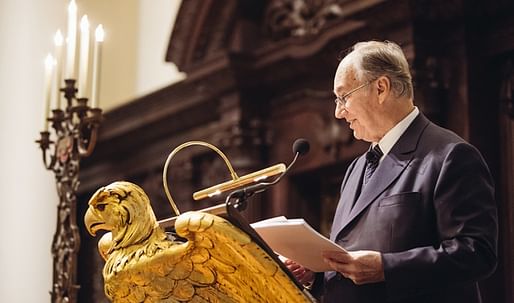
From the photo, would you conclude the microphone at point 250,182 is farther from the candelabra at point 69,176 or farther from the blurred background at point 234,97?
the blurred background at point 234,97

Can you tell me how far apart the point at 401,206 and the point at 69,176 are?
8.42 feet

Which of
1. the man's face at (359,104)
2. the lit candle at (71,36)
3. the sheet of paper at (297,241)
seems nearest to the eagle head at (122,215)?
the sheet of paper at (297,241)

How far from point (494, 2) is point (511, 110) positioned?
538mm

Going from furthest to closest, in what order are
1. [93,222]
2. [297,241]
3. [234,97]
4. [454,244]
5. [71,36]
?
[234,97] < [71,36] < [93,222] < [297,241] < [454,244]

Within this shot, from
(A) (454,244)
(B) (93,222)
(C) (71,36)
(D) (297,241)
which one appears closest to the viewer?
(A) (454,244)

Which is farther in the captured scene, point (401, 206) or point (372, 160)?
point (372, 160)

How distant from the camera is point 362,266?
304cm

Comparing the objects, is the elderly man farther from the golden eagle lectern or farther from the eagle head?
the eagle head

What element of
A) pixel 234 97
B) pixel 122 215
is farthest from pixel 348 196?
pixel 234 97

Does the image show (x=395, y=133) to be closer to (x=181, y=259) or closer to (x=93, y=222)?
(x=181, y=259)

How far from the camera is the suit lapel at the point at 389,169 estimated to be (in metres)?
3.26

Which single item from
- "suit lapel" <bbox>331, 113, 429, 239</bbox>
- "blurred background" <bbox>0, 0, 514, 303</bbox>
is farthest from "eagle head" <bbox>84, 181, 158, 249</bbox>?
"blurred background" <bbox>0, 0, 514, 303</bbox>

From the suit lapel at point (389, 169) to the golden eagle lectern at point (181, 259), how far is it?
36 cm

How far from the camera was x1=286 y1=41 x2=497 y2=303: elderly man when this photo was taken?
9.98 ft
